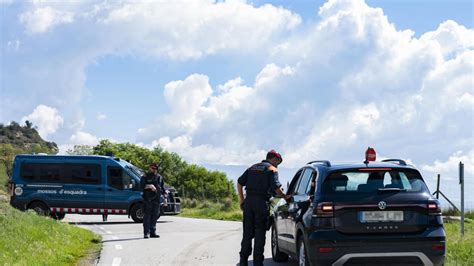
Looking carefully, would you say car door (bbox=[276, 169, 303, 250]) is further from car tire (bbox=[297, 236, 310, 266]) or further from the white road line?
the white road line

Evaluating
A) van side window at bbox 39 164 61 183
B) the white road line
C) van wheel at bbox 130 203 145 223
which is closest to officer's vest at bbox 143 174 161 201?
the white road line

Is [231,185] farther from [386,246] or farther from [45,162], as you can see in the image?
[386,246]

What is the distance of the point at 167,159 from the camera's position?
398 ft

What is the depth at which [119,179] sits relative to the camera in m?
23.7

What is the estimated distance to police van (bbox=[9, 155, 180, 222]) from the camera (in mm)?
23406

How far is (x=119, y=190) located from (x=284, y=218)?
14.3 metres

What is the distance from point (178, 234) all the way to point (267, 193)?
7.86 meters

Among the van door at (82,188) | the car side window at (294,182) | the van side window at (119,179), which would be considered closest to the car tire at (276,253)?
the car side window at (294,182)

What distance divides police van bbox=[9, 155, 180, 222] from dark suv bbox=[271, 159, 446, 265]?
15.5 m

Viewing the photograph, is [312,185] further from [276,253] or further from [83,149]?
[83,149]

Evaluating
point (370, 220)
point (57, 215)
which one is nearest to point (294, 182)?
point (370, 220)

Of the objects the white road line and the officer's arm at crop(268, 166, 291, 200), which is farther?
the white road line

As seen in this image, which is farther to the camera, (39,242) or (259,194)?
(39,242)

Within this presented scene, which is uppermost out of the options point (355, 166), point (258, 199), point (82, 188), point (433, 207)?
point (82, 188)
